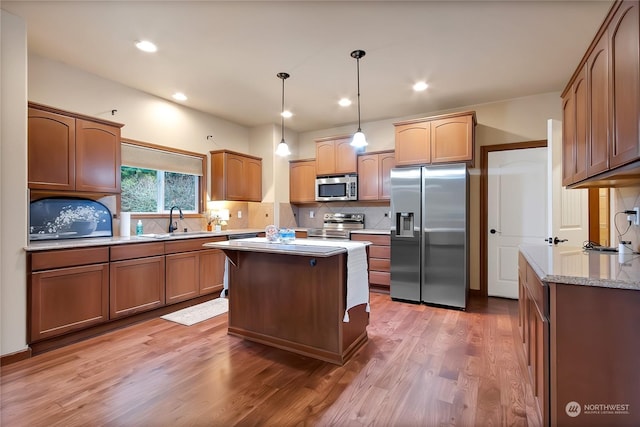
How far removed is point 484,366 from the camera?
2373mm

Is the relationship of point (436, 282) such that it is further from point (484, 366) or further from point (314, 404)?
point (314, 404)

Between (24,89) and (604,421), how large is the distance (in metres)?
4.29

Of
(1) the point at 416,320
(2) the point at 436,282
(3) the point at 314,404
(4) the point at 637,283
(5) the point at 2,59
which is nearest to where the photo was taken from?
(4) the point at 637,283

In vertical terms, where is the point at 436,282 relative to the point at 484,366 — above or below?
above

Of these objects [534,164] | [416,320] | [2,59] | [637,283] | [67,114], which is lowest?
[416,320]

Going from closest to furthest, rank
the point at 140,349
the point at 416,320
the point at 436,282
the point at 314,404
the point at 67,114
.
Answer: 1. the point at 314,404
2. the point at 140,349
3. the point at 67,114
4. the point at 416,320
5. the point at 436,282

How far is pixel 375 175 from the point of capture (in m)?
4.93

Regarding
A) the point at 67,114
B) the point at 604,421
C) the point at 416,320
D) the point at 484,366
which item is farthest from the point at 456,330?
the point at 67,114

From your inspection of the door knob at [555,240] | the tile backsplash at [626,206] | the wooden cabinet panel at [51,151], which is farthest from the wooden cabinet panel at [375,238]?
the wooden cabinet panel at [51,151]

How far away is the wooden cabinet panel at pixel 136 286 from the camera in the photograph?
10.0 ft

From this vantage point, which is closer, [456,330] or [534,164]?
[456,330]

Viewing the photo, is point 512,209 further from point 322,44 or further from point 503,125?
point 322,44

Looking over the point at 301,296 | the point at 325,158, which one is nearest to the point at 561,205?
the point at 301,296

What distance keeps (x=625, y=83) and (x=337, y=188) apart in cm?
390
